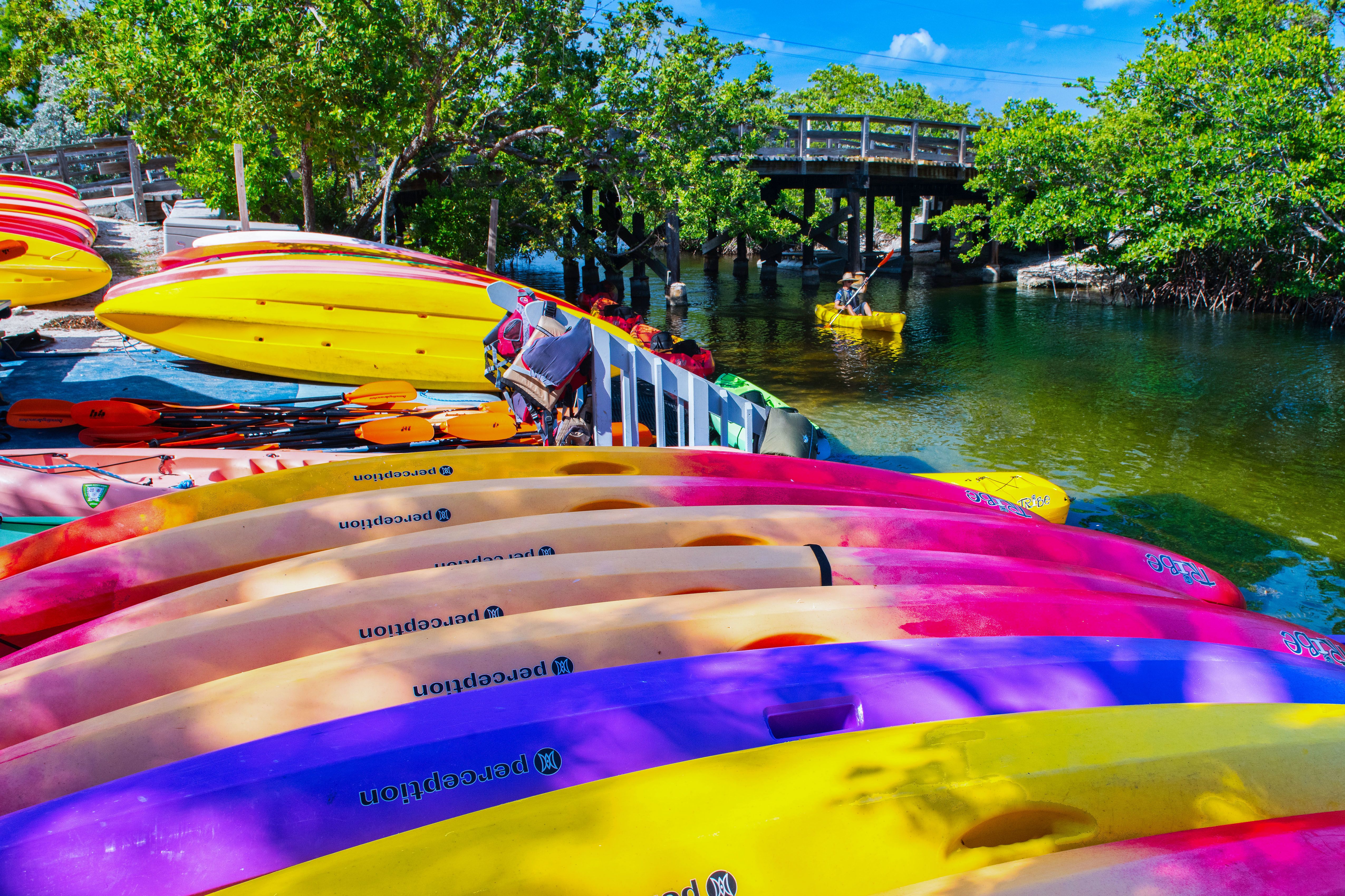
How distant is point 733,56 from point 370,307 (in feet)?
37.0

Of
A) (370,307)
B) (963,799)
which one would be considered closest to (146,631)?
(963,799)

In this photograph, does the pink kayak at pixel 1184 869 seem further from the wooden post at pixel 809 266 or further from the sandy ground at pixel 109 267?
the wooden post at pixel 809 266

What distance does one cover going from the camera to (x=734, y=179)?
17250 millimetres

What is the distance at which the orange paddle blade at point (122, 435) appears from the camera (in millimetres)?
5832

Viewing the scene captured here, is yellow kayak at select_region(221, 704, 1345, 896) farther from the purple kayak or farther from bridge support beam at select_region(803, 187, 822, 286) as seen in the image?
bridge support beam at select_region(803, 187, 822, 286)

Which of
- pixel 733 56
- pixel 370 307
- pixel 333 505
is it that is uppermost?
pixel 733 56

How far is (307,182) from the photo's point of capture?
12391 millimetres

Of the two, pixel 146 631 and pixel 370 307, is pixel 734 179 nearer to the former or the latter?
pixel 370 307

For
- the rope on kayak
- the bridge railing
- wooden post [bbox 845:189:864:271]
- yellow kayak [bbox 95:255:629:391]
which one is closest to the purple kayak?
the rope on kayak

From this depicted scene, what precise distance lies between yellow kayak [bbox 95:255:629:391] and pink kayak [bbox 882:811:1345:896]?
7323 millimetres

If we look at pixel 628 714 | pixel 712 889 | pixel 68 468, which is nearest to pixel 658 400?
pixel 68 468

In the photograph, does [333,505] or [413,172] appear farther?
[413,172]

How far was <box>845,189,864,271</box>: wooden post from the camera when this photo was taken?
79.3 ft

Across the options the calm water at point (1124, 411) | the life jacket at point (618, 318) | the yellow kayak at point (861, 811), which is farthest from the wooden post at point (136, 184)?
the yellow kayak at point (861, 811)
